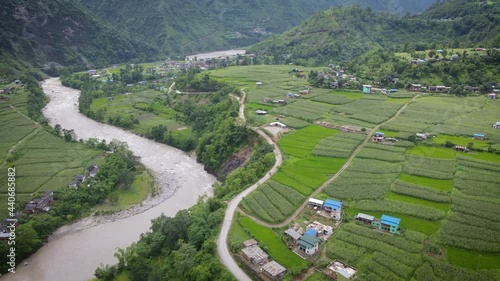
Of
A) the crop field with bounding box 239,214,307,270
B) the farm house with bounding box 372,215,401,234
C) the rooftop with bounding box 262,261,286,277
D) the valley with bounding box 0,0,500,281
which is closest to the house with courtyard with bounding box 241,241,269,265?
the valley with bounding box 0,0,500,281

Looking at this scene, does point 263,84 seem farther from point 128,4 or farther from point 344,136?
point 128,4

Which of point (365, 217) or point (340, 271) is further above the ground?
point (365, 217)

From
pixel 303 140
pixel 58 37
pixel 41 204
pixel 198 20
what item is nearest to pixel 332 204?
pixel 303 140

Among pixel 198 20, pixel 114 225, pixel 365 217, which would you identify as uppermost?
pixel 198 20

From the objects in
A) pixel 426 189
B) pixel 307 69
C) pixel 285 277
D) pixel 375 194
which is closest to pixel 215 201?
pixel 285 277

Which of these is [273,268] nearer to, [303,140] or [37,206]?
[303,140]
